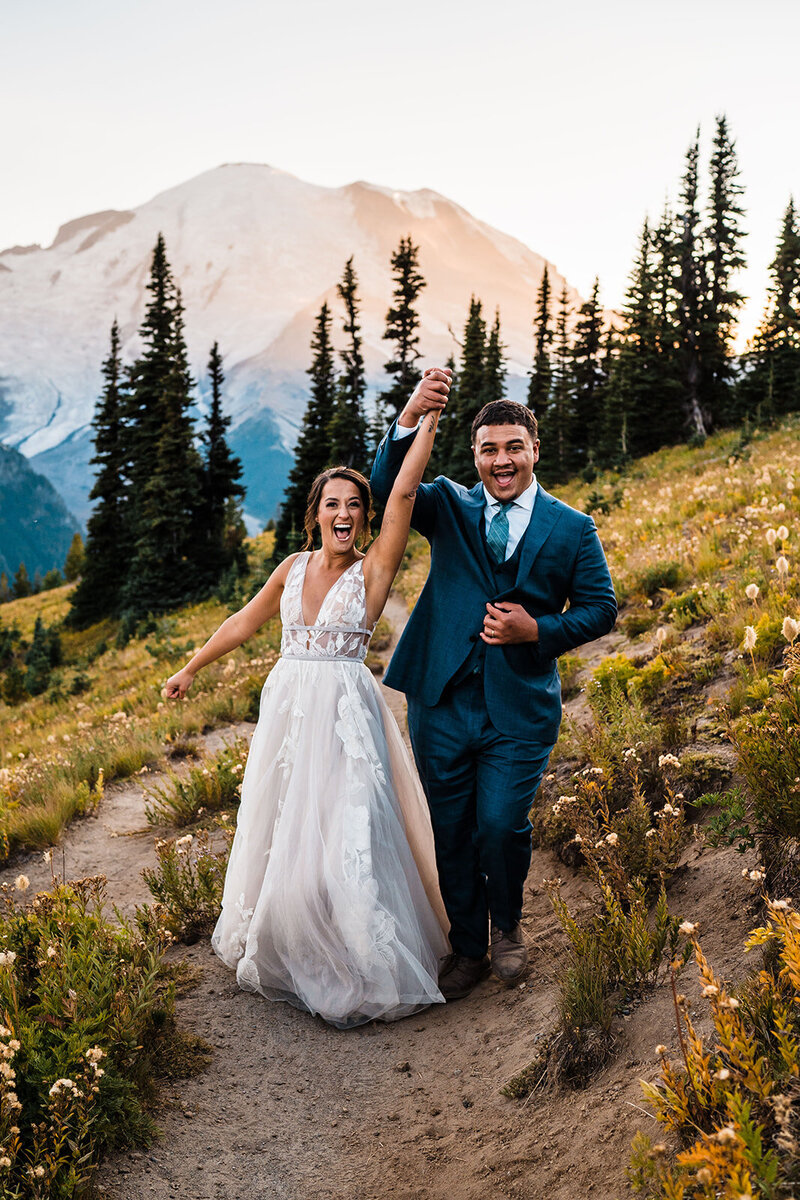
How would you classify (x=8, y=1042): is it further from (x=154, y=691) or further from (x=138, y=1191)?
(x=154, y=691)

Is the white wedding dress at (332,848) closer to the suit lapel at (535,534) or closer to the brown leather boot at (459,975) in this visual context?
the brown leather boot at (459,975)

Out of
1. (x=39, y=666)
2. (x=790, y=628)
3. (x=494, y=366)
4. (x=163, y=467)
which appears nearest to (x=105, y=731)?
(x=790, y=628)

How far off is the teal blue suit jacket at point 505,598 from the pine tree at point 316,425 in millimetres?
40571

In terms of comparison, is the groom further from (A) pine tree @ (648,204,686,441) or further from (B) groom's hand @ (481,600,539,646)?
(A) pine tree @ (648,204,686,441)

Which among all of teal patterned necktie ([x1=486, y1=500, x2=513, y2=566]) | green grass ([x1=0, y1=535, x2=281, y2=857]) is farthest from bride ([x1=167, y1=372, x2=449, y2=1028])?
green grass ([x1=0, y1=535, x2=281, y2=857])

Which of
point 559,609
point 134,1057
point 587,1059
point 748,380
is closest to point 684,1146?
point 587,1059

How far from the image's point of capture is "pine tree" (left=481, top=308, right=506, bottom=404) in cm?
4797

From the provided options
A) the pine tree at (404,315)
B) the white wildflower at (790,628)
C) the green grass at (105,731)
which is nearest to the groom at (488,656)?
the white wildflower at (790,628)

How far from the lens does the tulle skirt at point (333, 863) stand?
14.5 ft

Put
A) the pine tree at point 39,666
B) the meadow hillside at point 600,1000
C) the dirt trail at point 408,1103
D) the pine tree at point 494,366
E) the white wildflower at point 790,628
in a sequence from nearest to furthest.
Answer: the meadow hillside at point 600,1000 → the dirt trail at point 408,1103 → the white wildflower at point 790,628 → the pine tree at point 39,666 → the pine tree at point 494,366

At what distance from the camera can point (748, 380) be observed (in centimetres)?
4322

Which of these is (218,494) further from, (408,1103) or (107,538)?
(408,1103)

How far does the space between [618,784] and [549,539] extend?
2056mm

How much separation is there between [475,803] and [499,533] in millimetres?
1492
